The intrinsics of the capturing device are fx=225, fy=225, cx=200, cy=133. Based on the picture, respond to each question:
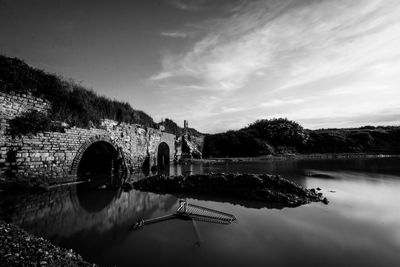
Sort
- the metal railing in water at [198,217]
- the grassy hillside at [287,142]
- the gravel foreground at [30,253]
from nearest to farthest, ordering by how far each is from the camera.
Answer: the gravel foreground at [30,253]
the metal railing in water at [198,217]
the grassy hillside at [287,142]

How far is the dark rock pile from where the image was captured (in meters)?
8.88

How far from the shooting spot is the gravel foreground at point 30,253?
3.45m

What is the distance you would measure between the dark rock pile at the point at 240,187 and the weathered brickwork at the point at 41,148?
3464 mm

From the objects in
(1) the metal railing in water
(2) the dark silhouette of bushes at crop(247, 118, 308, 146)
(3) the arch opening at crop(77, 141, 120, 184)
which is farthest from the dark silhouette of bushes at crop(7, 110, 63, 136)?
(2) the dark silhouette of bushes at crop(247, 118, 308, 146)

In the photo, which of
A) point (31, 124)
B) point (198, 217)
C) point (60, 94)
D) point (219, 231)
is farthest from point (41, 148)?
point (219, 231)

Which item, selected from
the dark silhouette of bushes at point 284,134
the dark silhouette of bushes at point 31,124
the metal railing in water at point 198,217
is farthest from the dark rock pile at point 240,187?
the dark silhouette of bushes at point 284,134

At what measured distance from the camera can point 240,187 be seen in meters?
9.72

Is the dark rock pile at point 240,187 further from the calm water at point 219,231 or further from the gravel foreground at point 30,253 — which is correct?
the gravel foreground at point 30,253

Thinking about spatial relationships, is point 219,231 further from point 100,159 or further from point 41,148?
point 100,159

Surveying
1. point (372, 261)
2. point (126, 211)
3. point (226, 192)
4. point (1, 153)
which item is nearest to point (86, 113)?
point (1, 153)

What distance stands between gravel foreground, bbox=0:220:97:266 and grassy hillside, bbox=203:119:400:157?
34186mm

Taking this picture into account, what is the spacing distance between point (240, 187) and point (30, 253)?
7522 millimetres

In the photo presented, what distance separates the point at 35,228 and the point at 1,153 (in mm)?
4949

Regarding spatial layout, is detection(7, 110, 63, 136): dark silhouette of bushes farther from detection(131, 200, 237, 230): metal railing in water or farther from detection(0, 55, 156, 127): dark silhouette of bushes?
detection(131, 200, 237, 230): metal railing in water
